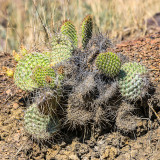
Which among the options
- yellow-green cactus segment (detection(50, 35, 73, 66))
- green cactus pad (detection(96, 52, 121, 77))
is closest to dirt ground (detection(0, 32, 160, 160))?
green cactus pad (detection(96, 52, 121, 77))

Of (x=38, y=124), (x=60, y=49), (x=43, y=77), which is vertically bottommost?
(x=38, y=124)

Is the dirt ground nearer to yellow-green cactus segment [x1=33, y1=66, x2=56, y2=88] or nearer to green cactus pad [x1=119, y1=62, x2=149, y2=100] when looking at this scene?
green cactus pad [x1=119, y1=62, x2=149, y2=100]

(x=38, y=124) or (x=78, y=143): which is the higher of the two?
(x=38, y=124)

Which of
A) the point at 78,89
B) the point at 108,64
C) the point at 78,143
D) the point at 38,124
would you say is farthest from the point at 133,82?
the point at 38,124

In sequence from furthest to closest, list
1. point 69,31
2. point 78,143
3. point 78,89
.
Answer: point 69,31
point 78,143
point 78,89

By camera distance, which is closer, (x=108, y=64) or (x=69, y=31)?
(x=108, y=64)

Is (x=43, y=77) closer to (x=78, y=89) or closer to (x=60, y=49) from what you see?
(x=78, y=89)

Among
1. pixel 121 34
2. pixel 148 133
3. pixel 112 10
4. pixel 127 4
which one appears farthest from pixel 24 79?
pixel 127 4

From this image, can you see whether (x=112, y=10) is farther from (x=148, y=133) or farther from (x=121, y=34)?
(x=148, y=133)
